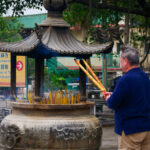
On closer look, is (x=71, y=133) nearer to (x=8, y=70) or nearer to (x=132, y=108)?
(x=132, y=108)

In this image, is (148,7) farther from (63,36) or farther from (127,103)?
(127,103)

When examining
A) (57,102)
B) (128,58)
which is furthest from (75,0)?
(128,58)

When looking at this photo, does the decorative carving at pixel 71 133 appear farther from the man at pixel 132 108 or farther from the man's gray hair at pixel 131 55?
the man's gray hair at pixel 131 55

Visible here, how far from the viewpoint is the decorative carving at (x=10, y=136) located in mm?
8719

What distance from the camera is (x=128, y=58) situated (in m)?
6.08

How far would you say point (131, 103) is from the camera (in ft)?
19.5

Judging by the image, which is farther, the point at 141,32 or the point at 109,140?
the point at 141,32

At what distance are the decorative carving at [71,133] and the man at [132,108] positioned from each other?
270 cm

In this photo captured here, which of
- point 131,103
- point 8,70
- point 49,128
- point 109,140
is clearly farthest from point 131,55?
point 8,70

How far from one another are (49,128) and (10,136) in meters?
0.72

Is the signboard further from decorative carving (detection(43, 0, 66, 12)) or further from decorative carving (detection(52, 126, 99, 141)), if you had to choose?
decorative carving (detection(52, 126, 99, 141))

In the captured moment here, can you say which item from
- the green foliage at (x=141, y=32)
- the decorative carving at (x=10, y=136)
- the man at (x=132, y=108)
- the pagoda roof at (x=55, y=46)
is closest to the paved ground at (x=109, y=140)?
the pagoda roof at (x=55, y=46)

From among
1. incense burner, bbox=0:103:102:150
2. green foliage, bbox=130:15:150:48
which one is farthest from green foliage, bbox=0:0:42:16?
incense burner, bbox=0:103:102:150

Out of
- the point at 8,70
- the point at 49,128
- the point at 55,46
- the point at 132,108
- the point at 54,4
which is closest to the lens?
the point at 132,108
